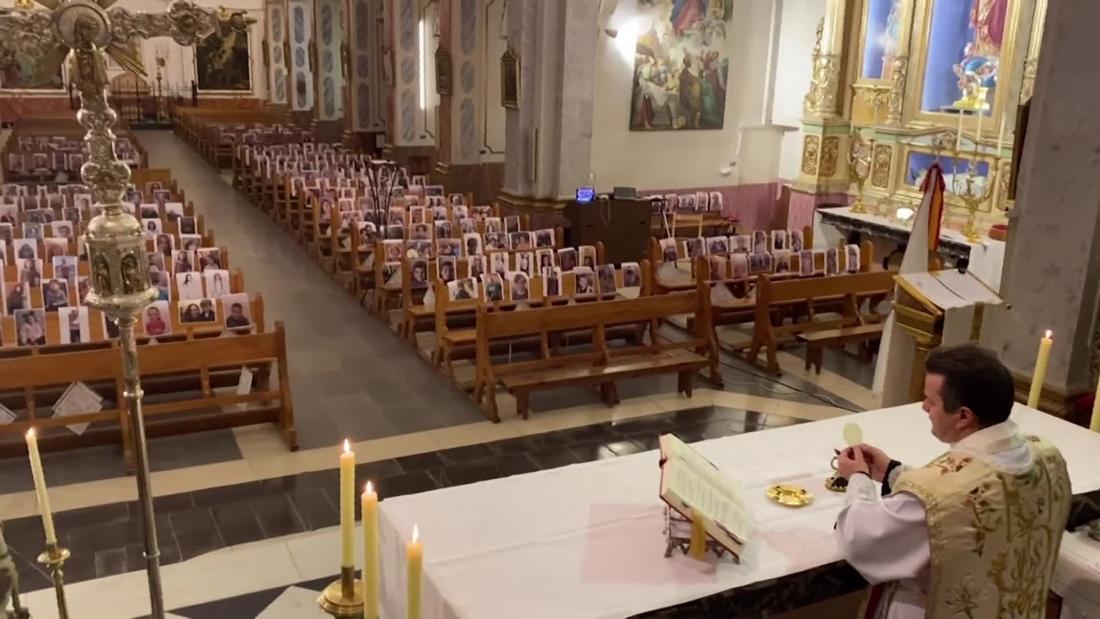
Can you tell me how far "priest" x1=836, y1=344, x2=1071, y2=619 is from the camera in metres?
2.52

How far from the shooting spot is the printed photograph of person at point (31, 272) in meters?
7.62

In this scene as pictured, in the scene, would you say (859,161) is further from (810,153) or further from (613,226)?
(613,226)

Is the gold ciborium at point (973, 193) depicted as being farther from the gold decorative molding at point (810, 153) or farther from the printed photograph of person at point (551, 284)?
the printed photograph of person at point (551, 284)

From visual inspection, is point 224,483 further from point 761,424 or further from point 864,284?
point 864,284

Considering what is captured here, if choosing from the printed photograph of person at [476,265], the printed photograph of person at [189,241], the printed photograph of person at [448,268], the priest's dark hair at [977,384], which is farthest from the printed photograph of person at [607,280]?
the priest's dark hair at [977,384]

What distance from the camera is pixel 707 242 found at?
9.97 meters

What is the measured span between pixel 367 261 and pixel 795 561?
8.03 m

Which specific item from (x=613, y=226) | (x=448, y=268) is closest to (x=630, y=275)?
(x=448, y=268)

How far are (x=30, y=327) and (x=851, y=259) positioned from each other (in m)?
7.44

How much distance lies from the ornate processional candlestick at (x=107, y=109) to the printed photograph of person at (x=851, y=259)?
851 cm

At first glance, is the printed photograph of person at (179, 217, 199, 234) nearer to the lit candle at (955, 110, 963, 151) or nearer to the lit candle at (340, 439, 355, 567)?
the lit candle at (340, 439, 355, 567)

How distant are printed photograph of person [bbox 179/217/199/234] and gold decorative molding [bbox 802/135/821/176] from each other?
8711 mm

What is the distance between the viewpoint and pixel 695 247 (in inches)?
395

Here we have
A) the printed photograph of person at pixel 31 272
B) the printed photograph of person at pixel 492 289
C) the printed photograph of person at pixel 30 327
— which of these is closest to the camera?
the printed photograph of person at pixel 30 327
